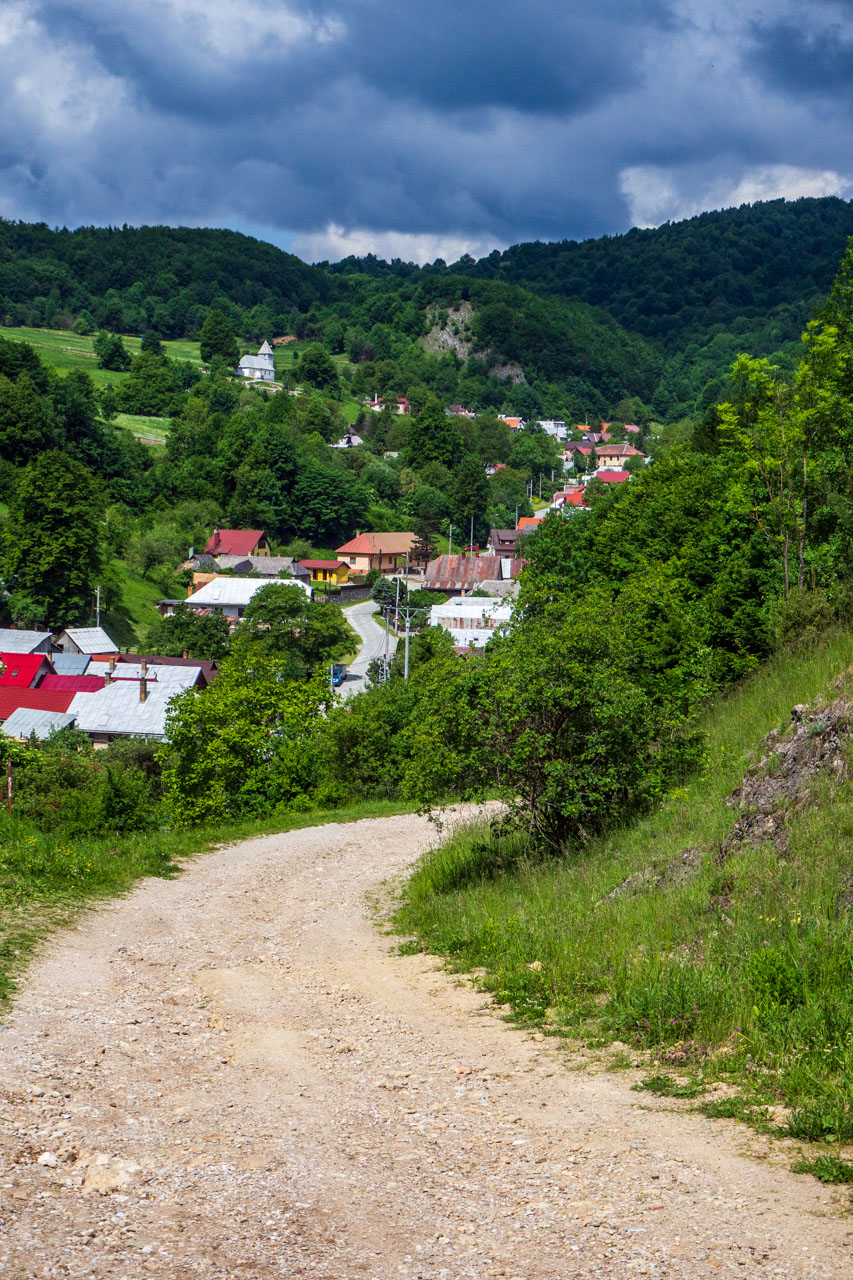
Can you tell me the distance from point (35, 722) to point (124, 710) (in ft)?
13.1

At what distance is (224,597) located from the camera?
79.4m

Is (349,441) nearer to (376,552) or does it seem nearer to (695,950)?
(376,552)

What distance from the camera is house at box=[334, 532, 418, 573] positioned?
106 meters

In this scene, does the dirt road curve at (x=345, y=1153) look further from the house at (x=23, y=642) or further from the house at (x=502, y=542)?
the house at (x=502, y=542)

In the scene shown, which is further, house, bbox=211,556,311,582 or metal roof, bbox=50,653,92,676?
house, bbox=211,556,311,582

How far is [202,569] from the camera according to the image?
91938mm

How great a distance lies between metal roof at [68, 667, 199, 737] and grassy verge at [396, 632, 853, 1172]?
33.6 metres

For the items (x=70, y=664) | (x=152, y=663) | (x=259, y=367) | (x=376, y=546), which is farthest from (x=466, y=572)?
(x=259, y=367)

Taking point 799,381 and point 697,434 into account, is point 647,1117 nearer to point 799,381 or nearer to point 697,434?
point 799,381

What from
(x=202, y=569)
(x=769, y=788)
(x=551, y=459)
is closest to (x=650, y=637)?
(x=769, y=788)

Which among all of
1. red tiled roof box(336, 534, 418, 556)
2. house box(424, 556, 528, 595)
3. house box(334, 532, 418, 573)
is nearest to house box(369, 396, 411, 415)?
red tiled roof box(336, 534, 418, 556)

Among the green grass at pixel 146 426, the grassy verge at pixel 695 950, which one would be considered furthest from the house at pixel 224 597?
the grassy verge at pixel 695 950

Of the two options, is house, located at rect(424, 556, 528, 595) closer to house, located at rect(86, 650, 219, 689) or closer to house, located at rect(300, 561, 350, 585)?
house, located at rect(300, 561, 350, 585)

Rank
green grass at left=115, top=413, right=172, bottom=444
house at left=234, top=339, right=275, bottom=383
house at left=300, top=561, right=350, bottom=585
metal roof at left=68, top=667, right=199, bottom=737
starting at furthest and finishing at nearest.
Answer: house at left=234, top=339, right=275, bottom=383, green grass at left=115, top=413, right=172, bottom=444, house at left=300, top=561, right=350, bottom=585, metal roof at left=68, top=667, right=199, bottom=737
